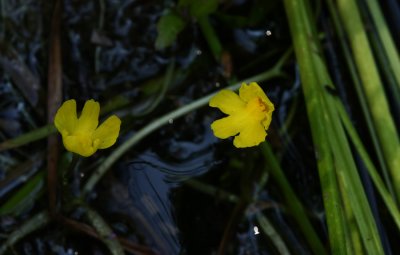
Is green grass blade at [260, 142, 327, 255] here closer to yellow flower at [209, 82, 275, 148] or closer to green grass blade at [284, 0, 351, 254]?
green grass blade at [284, 0, 351, 254]

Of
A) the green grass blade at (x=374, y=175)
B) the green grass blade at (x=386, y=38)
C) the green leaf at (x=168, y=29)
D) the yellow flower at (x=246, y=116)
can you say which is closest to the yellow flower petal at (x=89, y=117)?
the yellow flower at (x=246, y=116)

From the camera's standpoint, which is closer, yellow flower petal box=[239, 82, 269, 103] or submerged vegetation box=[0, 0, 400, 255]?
yellow flower petal box=[239, 82, 269, 103]

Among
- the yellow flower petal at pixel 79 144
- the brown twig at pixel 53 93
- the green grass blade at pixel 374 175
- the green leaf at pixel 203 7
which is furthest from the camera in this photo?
the green leaf at pixel 203 7

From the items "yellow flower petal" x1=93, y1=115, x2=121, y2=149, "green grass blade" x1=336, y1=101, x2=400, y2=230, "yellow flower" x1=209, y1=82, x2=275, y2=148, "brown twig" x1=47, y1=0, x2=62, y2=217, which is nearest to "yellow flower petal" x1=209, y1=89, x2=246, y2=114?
"yellow flower" x1=209, y1=82, x2=275, y2=148

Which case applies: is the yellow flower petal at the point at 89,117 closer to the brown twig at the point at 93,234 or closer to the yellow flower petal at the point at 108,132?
the yellow flower petal at the point at 108,132

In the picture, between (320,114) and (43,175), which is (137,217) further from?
(320,114)

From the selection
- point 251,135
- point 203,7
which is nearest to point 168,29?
point 203,7

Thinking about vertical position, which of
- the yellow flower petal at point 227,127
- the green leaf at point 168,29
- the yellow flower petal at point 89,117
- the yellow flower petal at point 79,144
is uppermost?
the green leaf at point 168,29
